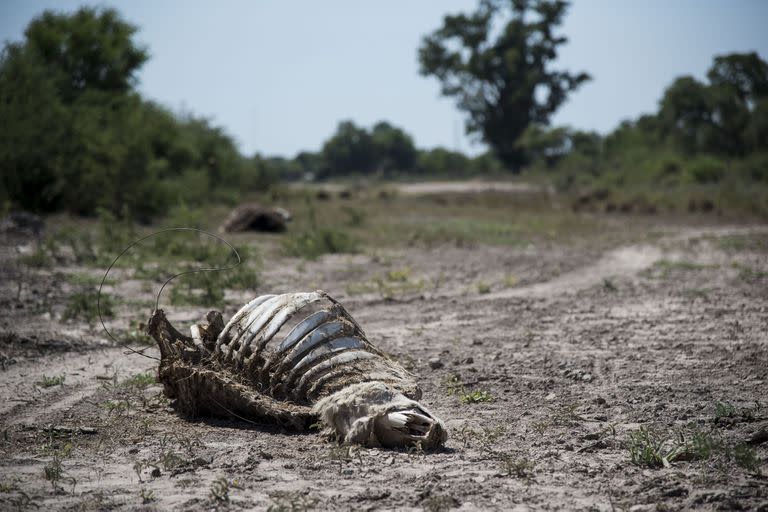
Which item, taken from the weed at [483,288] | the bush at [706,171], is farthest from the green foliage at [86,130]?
the bush at [706,171]

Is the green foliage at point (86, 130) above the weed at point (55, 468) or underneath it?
above

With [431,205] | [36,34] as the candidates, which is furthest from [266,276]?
[431,205]

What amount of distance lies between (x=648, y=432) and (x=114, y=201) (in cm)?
1782

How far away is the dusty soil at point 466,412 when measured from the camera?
363 centimetres

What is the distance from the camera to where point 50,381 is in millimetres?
5828

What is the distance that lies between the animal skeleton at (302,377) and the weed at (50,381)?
3.56 ft

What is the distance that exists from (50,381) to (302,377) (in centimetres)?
225

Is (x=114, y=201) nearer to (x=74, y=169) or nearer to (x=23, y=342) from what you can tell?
(x=74, y=169)

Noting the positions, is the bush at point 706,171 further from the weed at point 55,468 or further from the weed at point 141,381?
the weed at point 55,468

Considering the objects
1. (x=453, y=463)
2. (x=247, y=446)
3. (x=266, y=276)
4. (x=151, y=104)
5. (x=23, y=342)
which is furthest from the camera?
(x=151, y=104)

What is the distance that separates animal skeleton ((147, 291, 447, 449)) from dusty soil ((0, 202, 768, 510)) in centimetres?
12

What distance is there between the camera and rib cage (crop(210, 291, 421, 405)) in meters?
4.62

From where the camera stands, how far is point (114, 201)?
20.2m

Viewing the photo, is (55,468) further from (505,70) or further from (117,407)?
(505,70)
